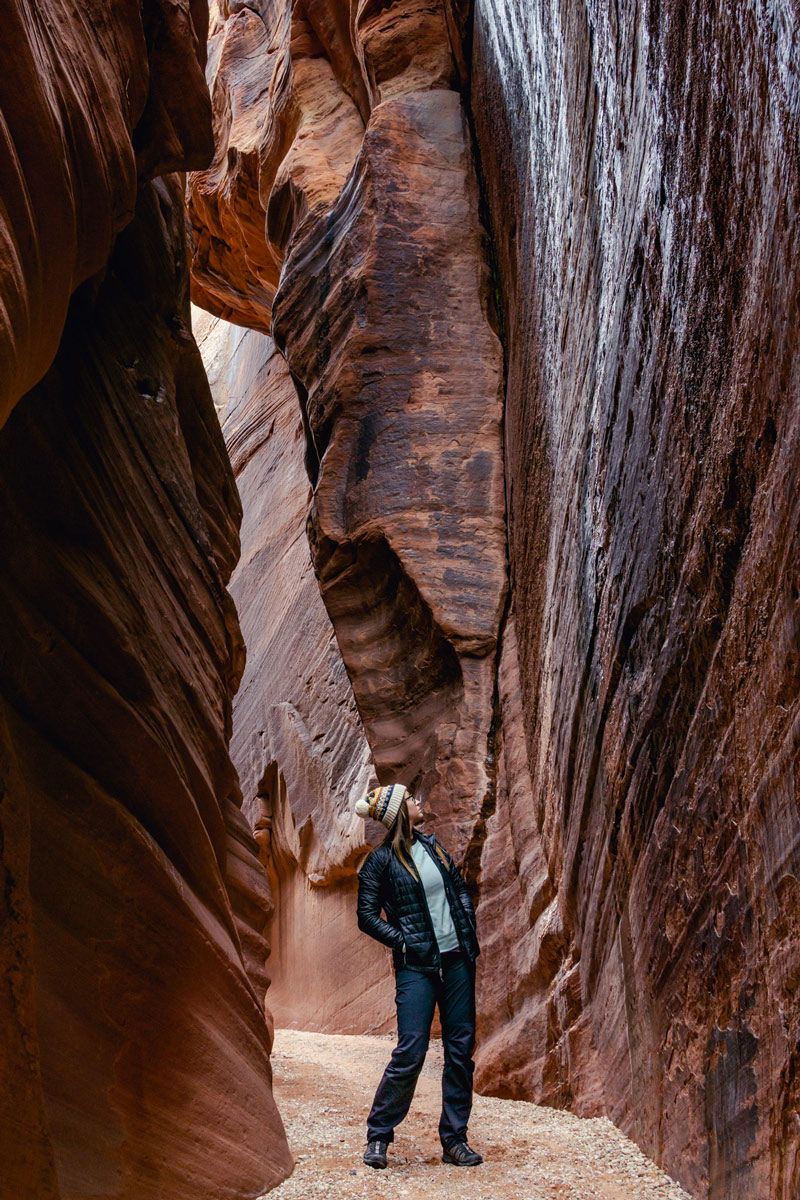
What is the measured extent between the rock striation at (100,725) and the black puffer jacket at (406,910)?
722mm

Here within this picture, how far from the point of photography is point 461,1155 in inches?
174

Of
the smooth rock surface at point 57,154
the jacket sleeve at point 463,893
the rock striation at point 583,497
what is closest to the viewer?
the smooth rock surface at point 57,154

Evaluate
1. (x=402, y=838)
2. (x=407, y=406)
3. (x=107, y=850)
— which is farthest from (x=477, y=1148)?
(x=407, y=406)

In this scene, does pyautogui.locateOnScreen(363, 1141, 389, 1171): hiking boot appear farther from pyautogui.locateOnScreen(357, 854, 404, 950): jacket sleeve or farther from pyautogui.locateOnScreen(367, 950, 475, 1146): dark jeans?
pyautogui.locateOnScreen(357, 854, 404, 950): jacket sleeve

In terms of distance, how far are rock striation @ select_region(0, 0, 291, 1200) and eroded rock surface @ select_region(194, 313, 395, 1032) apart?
6.38 metres

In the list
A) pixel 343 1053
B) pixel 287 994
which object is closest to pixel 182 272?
pixel 343 1053

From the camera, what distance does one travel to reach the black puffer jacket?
15.5 ft

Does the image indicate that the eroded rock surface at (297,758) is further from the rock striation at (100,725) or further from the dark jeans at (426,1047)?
the rock striation at (100,725)

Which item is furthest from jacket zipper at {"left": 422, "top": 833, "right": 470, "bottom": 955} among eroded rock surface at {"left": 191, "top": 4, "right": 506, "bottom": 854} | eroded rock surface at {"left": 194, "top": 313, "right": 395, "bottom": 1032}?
eroded rock surface at {"left": 194, "top": 313, "right": 395, "bottom": 1032}

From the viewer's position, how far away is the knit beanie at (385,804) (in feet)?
16.5

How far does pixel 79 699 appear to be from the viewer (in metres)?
3.96

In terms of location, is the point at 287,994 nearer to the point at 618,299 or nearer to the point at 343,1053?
the point at 343,1053

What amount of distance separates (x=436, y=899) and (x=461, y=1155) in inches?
44.2

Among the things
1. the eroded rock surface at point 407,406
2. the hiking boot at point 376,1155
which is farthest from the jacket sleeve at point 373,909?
the eroded rock surface at point 407,406
